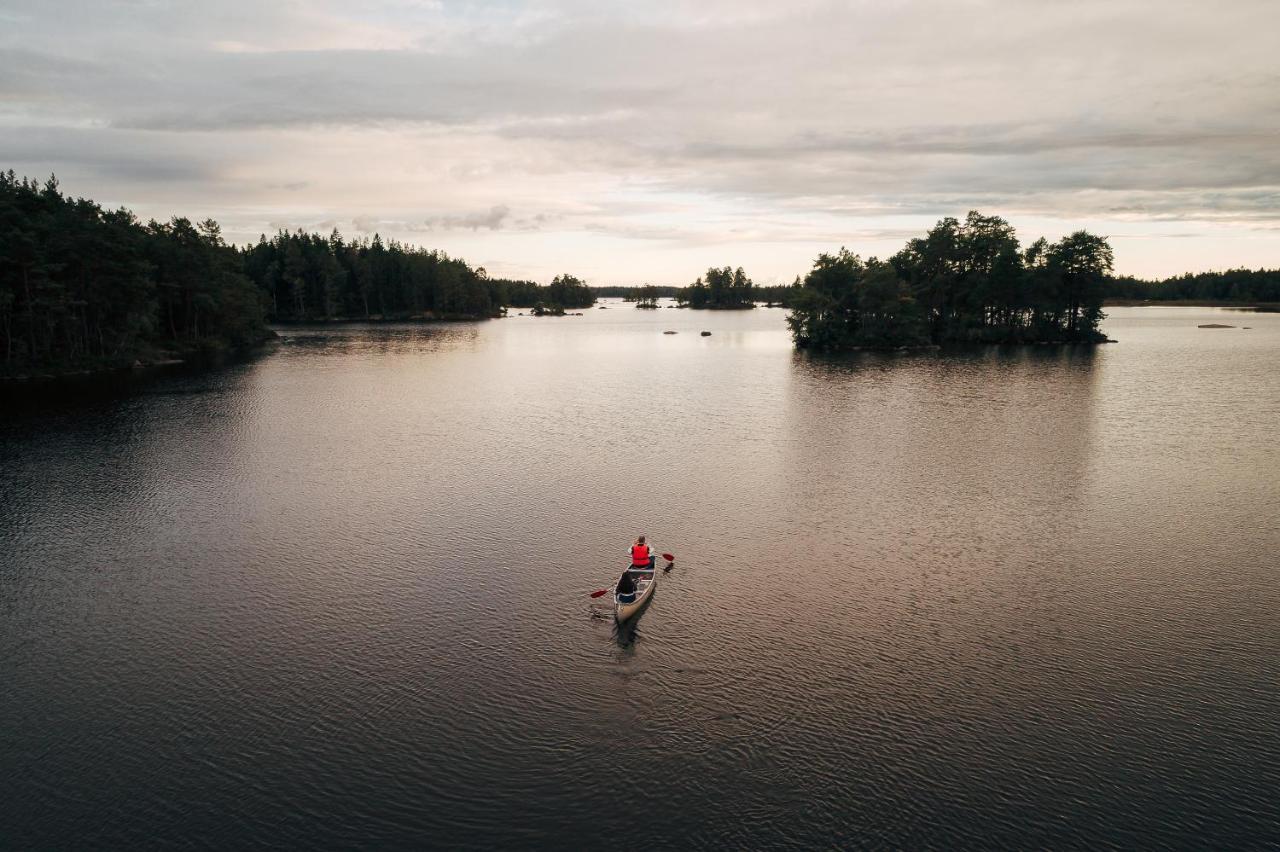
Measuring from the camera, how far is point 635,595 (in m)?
30.8

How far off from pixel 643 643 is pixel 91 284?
107 metres

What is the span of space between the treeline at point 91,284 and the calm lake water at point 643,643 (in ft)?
127

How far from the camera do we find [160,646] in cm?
2902

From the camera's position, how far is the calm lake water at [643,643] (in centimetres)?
2033

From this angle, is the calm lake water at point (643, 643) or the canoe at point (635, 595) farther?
the canoe at point (635, 595)

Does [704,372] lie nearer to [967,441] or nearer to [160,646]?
[967,441]

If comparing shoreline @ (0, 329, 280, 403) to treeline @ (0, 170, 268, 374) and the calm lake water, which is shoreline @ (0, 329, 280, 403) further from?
the calm lake water

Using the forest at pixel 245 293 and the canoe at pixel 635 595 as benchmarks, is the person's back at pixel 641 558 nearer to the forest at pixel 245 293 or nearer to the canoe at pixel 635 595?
the canoe at pixel 635 595

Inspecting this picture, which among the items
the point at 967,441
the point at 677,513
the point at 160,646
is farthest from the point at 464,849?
the point at 967,441

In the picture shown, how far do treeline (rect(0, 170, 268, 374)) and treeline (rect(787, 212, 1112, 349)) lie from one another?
118608 mm

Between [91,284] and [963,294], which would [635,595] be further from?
[963,294]

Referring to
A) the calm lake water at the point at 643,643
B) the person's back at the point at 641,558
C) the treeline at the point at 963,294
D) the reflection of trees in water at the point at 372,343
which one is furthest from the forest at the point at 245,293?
the person's back at the point at 641,558

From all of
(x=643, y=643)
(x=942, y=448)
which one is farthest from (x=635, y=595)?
(x=942, y=448)

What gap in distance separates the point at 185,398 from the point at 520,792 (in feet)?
279
